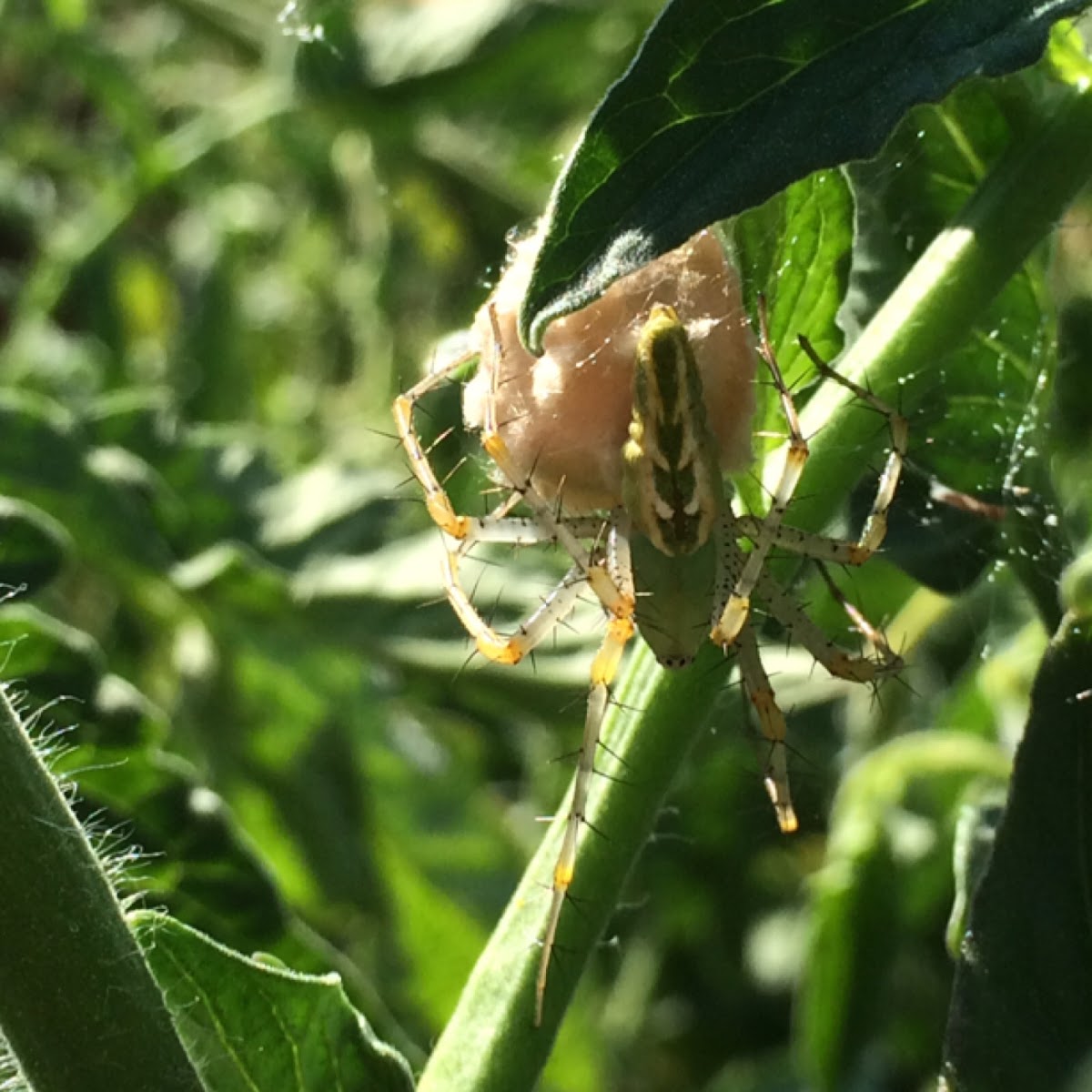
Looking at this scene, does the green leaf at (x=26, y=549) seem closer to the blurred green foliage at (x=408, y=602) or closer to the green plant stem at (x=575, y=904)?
the blurred green foliage at (x=408, y=602)

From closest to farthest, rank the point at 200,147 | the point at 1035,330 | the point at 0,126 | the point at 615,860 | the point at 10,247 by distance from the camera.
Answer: the point at 615,860
the point at 1035,330
the point at 200,147
the point at 0,126
the point at 10,247

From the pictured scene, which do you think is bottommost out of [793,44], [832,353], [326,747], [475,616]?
[326,747]

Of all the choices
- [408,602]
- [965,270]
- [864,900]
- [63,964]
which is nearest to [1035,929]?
[965,270]

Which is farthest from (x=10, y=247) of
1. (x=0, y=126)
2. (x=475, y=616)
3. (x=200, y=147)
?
(x=475, y=616)

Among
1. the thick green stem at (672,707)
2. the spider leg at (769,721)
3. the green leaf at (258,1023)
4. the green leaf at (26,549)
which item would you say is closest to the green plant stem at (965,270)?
the thick green stem at (672,707)

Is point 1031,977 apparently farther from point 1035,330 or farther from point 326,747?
point 326,747

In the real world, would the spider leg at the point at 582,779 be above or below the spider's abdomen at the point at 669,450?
below

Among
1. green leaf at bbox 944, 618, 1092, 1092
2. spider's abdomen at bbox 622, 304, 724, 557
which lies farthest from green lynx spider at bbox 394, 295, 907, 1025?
green leaf at bbox 944, 618, 1092, 1092
